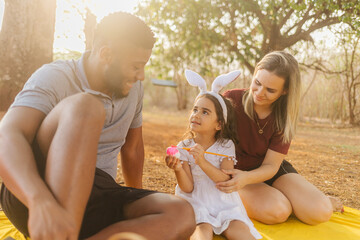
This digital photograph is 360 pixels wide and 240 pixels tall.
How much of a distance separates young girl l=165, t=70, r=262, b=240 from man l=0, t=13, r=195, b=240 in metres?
0.36

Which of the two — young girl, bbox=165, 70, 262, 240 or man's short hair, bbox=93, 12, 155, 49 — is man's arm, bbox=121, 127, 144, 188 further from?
man's short hair, bbox=93, 12, 155, 49

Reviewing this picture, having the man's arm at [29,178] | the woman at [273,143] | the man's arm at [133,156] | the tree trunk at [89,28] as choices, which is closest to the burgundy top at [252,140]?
the woman at [273,143]

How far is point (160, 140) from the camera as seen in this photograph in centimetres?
647

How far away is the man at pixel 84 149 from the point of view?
1120 mm

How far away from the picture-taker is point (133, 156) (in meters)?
2.16

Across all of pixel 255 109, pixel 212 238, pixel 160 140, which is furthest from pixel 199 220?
pixel 160 140

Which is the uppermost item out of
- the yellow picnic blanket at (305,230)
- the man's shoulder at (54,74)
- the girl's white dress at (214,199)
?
the man's shoulder at (54,74)

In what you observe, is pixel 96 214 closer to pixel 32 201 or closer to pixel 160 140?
pixel 32 201

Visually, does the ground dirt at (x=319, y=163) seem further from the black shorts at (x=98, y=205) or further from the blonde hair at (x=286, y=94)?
the black shorts at (x=98, y=205)

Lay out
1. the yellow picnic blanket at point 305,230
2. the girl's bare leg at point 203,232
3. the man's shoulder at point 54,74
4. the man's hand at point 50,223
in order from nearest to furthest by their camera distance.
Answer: the man's hand at point 50,223 → the man's shoulder at point 54,74 → the girl's bare leg at point 203,232 → the yellow picnic blanket at point 305,230

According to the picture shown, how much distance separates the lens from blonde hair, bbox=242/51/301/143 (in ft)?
7.59

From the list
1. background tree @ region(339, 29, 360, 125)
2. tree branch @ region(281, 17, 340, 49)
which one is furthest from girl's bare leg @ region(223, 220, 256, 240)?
background tree @ region(339, 29, 360, 125)

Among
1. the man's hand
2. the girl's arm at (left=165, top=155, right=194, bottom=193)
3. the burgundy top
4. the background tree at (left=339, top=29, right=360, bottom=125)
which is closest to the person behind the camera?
the man's hand

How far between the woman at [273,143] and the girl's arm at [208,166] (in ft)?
0.65
